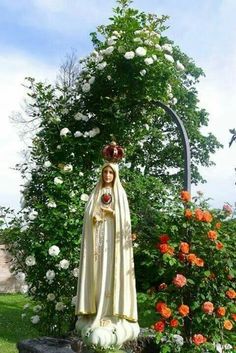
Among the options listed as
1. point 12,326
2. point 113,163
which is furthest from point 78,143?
point 12,326

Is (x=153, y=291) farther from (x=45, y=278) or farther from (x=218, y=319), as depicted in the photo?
(x=45, y=278)

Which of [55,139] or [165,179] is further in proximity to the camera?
[165,179]

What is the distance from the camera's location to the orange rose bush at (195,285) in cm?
587

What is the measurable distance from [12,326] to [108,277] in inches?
235

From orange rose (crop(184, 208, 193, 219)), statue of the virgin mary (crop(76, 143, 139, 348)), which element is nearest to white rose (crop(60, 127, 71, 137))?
statue of the virgin mary (crop(76, 143, 139, 348))

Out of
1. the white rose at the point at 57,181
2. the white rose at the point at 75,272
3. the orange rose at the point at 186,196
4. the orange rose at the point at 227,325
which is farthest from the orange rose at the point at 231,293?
the white rose at the point at 57,181

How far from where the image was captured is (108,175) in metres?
5.56

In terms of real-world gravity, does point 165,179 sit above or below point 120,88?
above

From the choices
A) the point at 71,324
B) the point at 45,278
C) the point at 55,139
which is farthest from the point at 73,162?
the point at 71,324

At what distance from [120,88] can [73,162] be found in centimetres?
132

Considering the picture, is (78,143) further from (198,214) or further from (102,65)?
(198,214)

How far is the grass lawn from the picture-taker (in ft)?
28.7

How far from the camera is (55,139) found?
814cm

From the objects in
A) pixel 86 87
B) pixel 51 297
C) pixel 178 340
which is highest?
pixel 86 87
